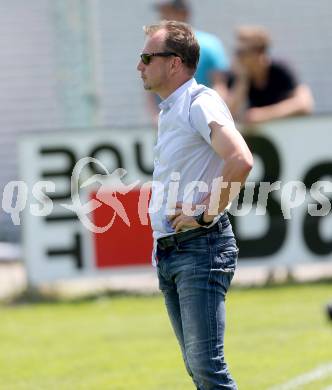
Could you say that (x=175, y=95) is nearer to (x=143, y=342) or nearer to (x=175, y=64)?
(x=175, y=64)

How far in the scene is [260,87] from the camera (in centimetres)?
1275

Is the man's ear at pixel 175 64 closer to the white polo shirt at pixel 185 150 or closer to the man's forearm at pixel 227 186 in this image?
the white polo shirt at pixel 185 150

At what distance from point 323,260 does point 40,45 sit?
6152 millimetres

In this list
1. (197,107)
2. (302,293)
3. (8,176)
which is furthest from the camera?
(8,176)

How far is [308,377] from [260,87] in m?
5.24

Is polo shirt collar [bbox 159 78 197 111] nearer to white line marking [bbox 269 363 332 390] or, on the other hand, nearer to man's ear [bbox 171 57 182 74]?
man's ear [bbox 171 57 182 74]

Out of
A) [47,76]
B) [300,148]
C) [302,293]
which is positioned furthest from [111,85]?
[302,293]

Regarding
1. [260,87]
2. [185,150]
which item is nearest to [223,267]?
[185,150]

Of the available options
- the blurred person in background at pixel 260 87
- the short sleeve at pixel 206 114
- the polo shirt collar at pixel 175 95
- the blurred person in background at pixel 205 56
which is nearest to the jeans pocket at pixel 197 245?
the short sleeve at pixel 206 114

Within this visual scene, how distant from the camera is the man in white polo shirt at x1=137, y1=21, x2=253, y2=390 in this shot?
5.68 m

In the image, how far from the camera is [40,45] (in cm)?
1723

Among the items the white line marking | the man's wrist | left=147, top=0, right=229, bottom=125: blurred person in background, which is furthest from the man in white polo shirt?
left=147, top=0, right=229, bottom=125: blurred person in background

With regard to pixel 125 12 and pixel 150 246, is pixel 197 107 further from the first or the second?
pixel 125 12

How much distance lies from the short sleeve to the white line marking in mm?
2503
